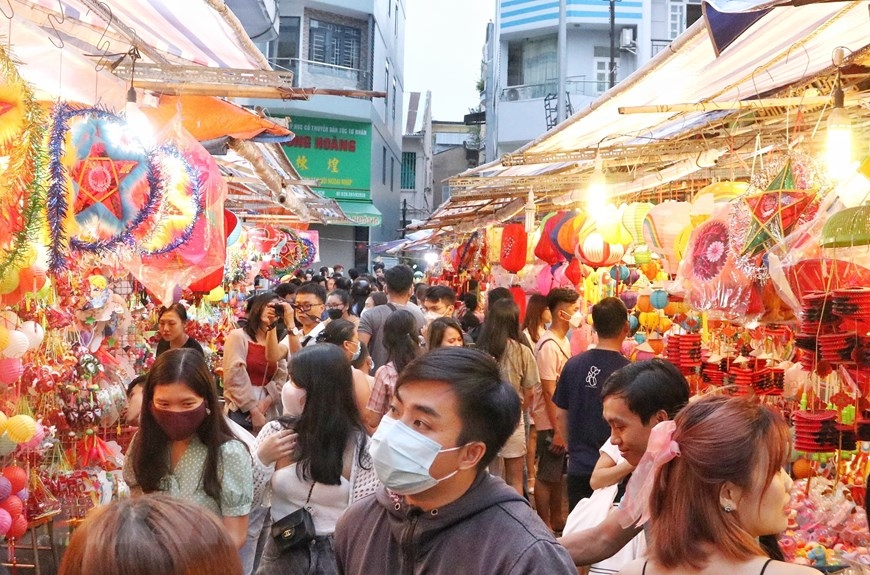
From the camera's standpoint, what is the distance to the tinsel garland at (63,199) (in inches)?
135

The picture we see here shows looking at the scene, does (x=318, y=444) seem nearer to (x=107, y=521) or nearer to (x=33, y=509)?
(x=33, y=509)

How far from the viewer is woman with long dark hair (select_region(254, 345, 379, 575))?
360cm

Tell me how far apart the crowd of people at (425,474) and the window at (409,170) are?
128 feet

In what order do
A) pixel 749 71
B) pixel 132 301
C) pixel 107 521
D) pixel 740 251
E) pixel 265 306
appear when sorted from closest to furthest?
pixel 107 521 < pixel 740 251 < pixel 749 71 < pixel 265 306 < pixel 132 301

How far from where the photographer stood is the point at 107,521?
163 cm

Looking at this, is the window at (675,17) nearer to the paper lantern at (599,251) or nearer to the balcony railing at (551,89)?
the balcony railing at (551,89)

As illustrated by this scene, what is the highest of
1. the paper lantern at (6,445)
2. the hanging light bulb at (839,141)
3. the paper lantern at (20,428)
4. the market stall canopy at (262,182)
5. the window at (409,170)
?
the window at (409,170)

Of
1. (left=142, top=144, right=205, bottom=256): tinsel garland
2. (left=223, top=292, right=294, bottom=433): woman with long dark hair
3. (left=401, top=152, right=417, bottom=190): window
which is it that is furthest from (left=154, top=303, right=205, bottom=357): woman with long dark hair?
(left=401, top=152, right=417, bottom=190): window

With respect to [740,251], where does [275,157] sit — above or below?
above

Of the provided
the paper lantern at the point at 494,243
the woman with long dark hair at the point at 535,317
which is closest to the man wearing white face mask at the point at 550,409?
the woman with long dark hair at the point at 535,317

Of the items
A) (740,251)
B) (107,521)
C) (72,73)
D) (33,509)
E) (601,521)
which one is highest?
(72,73)

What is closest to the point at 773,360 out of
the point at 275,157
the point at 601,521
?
the point at 601,521

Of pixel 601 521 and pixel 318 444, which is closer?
pixel 601 521

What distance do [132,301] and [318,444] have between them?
468 centimetres
